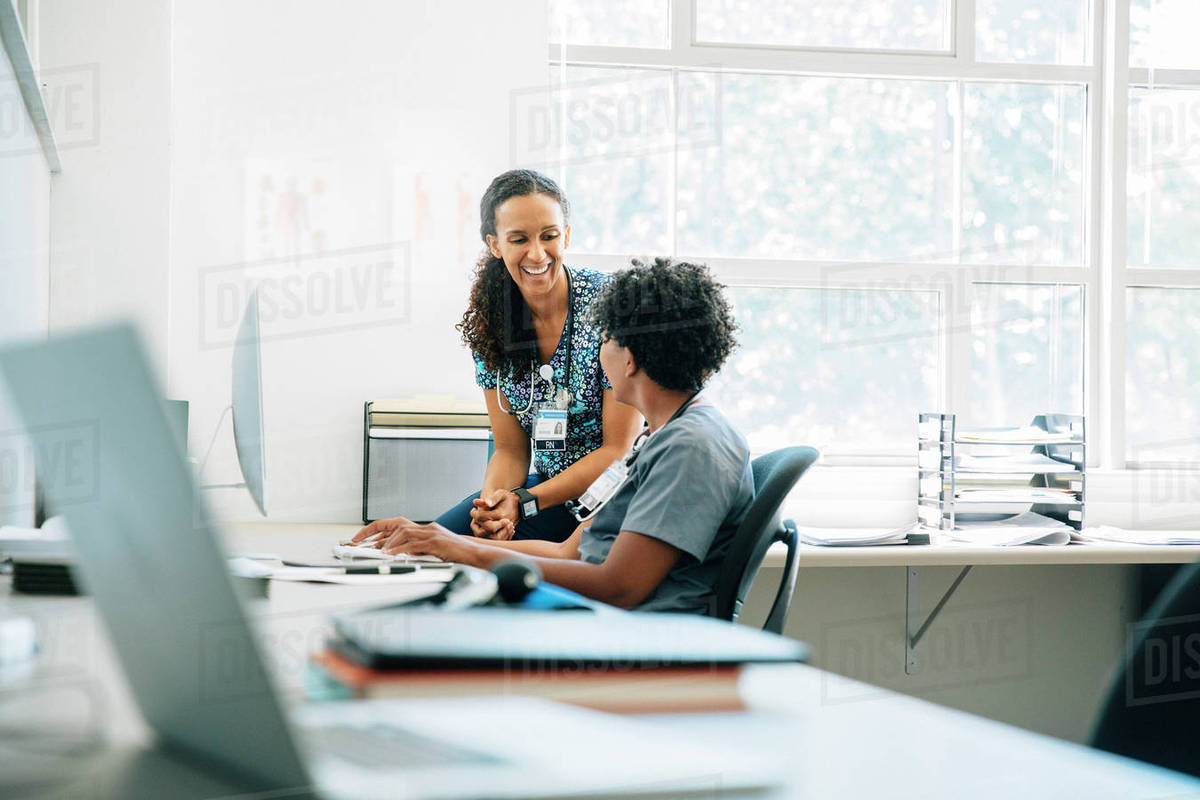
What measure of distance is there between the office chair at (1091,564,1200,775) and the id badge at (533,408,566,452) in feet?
3.67

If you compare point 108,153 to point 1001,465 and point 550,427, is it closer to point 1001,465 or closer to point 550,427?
point 550,427

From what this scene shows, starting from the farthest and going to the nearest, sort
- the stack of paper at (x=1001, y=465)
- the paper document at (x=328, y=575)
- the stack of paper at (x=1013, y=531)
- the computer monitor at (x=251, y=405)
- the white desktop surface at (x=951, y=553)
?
the stack of paper at (x=1001, y=465) < the stack of paper at (x=1013, y=531) < the white desktop surface at (x=951, y=553) < the computer monitor at (x=251, y=405) < the paper document at (x=328, y=575)

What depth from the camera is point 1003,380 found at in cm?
332

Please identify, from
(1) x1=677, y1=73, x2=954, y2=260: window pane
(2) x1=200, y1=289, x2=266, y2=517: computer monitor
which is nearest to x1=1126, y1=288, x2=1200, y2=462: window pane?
(1) x1=677, y1=73, x2=954, y2=260: window pane

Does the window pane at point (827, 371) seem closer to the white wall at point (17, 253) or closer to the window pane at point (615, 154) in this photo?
the window pane at point (615, 154)

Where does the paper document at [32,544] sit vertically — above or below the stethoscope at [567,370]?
below

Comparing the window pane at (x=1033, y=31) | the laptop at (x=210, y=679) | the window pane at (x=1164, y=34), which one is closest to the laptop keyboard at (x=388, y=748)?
the laptop at (x=210, y=679)

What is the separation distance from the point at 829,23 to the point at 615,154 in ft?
2.84

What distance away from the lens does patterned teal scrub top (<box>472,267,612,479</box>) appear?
2.12 meters

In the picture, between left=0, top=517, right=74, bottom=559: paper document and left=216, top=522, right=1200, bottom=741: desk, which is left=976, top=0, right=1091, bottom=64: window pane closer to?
left=216, top=522, right=1200, bottom=741: desk

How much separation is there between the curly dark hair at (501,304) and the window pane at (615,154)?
2.90 ft

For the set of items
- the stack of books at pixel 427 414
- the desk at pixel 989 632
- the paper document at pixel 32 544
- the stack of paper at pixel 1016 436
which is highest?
the stack of books at pixel 427 414

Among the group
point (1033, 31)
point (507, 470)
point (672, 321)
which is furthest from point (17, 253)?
point (1033, 31)

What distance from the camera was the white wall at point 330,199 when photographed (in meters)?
2.88
